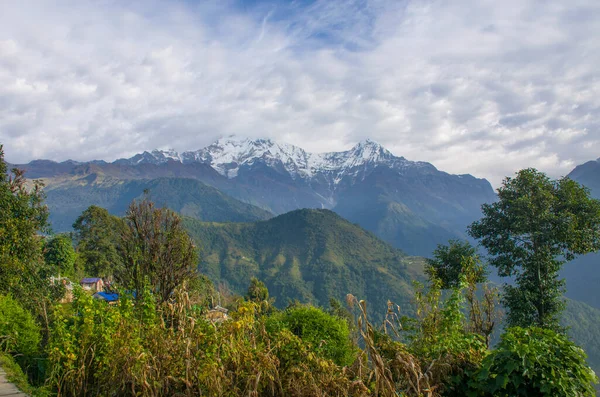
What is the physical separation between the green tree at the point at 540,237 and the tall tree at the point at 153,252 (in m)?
13.0

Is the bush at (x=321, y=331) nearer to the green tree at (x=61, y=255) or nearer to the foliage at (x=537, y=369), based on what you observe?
the foliage at (x=537, y=369)

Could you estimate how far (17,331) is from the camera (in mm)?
8344

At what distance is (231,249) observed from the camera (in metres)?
193

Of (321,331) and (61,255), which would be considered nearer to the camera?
(321,331)

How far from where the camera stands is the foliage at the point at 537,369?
A: 4.40 m

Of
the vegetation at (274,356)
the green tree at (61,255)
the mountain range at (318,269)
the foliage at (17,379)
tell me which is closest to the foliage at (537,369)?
the vegetation at (274,356)

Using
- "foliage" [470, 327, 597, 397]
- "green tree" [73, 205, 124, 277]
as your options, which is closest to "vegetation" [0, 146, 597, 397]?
"foliage" [470, 327, 597, 397]

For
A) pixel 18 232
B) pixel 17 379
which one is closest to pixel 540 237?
pixel 17 379

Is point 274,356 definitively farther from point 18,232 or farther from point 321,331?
point 18,232

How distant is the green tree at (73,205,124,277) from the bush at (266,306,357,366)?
129ft

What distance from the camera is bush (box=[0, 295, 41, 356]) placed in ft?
26.3

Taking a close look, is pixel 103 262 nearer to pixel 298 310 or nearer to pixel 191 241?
pixel 191 241

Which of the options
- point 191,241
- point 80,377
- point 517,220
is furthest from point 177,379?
point 517,220

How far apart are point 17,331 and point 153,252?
14.9ft
